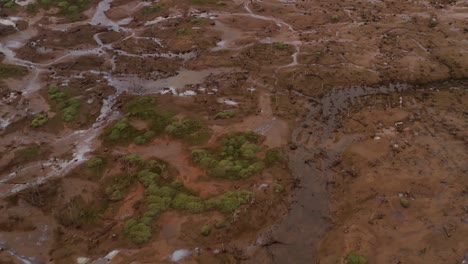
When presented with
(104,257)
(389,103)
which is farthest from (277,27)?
(104,257)

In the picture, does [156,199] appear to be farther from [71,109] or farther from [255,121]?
[71,109]

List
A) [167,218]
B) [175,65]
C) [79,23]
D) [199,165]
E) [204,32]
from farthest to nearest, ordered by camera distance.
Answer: [79,23]
[204,32]
[175,65]
[199,165]
[167,218]

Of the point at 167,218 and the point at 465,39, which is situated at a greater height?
the point at 465,39

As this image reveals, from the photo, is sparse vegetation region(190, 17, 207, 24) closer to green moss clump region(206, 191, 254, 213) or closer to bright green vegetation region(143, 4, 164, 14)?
bright green vegetation region(143, 4, 164, 14)

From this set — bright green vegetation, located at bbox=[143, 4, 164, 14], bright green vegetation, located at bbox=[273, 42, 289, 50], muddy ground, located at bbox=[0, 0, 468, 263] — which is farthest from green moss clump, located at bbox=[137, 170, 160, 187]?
bright green vegetation, located at bbox=[143, 4, 164, 14]

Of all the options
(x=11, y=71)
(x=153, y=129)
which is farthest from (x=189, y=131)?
(x=11, y=71)

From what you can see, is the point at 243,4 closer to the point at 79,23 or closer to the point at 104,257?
the point at 79,23
